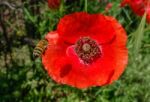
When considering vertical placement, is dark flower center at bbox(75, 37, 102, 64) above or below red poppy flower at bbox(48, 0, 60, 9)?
below

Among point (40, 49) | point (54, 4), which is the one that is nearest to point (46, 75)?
point (54, 4)

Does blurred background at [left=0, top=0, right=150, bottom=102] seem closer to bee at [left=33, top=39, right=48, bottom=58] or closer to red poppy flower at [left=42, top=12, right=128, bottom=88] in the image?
red poppy flower at [left=42, top=12, right=128, bottom=88]

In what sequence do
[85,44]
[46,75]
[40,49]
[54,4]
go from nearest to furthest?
[40,49] < [85,44] < [54,4] < [46,75]

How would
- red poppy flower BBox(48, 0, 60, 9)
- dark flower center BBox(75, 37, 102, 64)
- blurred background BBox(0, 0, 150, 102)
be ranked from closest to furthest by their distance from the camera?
dark flower center BBox(75, 37, 102, 64)
red poppy flower BBox(48, 0, 60, 9)
blurred background BBox(0, 0, 150, 102)

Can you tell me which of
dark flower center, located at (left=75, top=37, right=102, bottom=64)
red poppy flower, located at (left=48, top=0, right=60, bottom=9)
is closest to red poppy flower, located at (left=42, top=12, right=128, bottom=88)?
dark flower center, located at (left=75, top=37, right=102, bottom=64)

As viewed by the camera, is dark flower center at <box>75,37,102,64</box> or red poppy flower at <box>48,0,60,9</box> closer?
dark flower center at <box>75,37,102,64</box>

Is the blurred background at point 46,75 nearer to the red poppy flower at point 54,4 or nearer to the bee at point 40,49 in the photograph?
the red poppy flower at point 54,4

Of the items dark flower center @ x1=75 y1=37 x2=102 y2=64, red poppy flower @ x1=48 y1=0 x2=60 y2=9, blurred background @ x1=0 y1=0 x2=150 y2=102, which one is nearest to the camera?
dark flower center @ x1=75 y1=37 x2=102 y2=64

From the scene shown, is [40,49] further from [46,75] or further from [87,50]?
[46,75]
